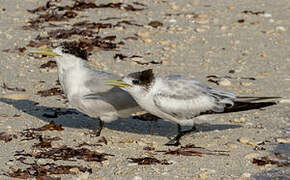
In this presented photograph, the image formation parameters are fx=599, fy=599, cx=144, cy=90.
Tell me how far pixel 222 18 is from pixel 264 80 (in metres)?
3.09

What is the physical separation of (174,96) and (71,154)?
3.77 feet

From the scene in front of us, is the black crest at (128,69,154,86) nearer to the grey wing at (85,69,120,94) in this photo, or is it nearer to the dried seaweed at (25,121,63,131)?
the grey wing at (85,69,120,94)

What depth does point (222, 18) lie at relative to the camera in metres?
11.0

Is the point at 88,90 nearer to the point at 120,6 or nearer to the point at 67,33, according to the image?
the point at 67,33

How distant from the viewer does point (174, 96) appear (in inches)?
228

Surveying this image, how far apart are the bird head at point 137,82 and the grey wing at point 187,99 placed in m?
0.14

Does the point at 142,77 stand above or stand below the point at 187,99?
above

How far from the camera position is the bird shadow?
6.52 meters

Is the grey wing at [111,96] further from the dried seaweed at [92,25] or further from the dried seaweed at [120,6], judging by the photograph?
the dried seaweed at [120,6]

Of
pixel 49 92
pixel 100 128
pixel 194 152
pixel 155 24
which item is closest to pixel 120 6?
pixel 155 24

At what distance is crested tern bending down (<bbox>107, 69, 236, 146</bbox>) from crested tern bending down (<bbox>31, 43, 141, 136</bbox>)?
242mm

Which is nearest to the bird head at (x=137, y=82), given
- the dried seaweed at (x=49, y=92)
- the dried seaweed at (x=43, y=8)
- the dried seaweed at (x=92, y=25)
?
the dried seaweed at (x=49, y=92)

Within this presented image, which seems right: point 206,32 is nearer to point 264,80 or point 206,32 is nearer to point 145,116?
point 264,80

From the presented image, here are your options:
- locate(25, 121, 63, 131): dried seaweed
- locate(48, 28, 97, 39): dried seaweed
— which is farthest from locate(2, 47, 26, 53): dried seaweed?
locate(25, 121, 63, 131): dried seaweed
